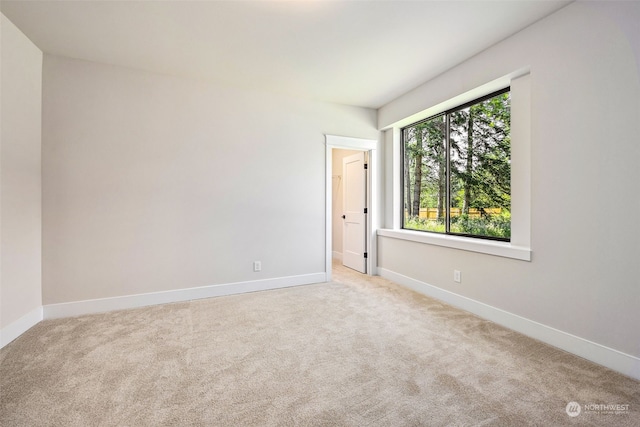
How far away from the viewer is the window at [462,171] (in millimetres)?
3023

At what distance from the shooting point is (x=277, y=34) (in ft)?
8.38

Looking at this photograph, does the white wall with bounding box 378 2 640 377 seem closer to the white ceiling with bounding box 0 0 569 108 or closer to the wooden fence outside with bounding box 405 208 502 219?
the white ceiling with bounding box 0 0 569 108

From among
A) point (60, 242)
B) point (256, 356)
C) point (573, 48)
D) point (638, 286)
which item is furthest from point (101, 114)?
point (638, 286)

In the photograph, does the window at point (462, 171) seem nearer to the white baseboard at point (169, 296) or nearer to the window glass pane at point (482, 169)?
the window glass pane at point (482, 169)

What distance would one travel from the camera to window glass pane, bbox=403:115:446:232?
3805 mm

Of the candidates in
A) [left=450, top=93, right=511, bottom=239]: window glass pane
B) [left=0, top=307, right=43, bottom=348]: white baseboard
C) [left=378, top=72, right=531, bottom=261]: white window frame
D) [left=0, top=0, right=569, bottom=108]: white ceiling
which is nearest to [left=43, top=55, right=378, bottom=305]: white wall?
[left=0, top=307, right=43, bottom=348]: white baseboard

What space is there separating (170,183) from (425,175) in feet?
10.9

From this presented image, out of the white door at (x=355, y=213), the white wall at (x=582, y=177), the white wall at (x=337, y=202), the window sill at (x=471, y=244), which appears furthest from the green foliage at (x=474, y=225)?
the white wall at (x=337, y=202)

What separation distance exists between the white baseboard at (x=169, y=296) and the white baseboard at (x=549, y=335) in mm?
1753

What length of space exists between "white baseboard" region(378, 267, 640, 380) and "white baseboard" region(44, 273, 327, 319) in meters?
1.75

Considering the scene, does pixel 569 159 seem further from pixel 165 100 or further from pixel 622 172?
pixel 165 100

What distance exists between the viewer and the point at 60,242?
2.94m

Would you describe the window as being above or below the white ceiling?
below

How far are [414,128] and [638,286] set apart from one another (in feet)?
10.0
